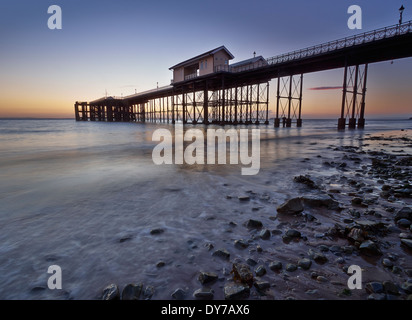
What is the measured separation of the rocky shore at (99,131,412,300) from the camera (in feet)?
5.67

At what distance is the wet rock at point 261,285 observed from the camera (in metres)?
1.77

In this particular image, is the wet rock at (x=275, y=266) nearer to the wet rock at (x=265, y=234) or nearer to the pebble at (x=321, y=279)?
the pebble at (x=321, y=279)

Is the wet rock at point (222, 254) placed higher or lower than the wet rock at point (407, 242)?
lower

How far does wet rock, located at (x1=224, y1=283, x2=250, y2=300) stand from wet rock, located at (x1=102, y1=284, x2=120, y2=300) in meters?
0.90

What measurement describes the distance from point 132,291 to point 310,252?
1836 millimetres

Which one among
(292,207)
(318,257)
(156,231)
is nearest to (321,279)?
(318,257)

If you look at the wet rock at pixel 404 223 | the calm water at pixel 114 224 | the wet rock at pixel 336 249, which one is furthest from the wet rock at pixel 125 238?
the wet rock at pixel 404 223

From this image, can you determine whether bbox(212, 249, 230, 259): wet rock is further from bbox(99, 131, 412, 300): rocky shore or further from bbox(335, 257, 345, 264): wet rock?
bbox(335, 257, 345, 264): wet rock

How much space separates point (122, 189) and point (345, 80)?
27.6m

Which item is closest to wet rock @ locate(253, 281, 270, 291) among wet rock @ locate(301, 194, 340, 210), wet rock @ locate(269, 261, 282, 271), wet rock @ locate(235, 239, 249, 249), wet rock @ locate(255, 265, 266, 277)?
wet rock @ locate(255, 265, 266, 277)

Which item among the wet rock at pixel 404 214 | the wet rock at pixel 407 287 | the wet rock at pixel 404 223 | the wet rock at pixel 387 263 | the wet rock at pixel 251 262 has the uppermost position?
the wet rock at pixel 404 214

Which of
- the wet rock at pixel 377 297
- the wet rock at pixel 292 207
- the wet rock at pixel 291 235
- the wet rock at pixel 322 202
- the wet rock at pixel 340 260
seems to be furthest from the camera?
the wet rock at pixel 322 202

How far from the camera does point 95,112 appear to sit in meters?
85.2
